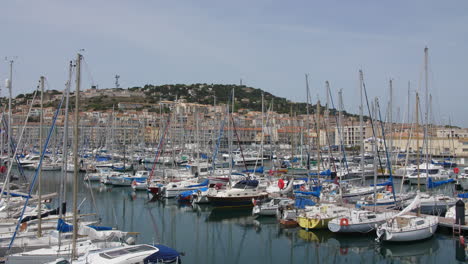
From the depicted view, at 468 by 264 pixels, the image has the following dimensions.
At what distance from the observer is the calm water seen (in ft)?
53.9

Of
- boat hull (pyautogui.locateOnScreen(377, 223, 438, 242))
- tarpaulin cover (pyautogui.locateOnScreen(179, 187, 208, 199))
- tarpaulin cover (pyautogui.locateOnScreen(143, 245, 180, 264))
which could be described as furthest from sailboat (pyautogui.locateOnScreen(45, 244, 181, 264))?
tarpaulin cover (pyautogui.locateOnScreen(179, 187, 208, 199))

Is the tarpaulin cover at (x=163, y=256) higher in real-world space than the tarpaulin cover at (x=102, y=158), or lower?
lower

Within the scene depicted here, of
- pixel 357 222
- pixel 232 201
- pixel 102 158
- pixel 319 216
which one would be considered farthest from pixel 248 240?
pixel 102 158

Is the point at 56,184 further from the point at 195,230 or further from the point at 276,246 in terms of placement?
the point at 276,246

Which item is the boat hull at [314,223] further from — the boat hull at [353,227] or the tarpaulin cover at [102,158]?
the tarpaulin cover at [102,158]

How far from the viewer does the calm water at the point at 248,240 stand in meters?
16.4

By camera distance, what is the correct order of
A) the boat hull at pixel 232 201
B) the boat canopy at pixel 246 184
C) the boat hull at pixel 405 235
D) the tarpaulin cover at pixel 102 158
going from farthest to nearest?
the tarpaulin cover at pixel 102 158 < the boat canopy at pixel 246 184 < the boat hull at pixel 232 201 < the boat hull at pixel 405 235

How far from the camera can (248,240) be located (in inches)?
753

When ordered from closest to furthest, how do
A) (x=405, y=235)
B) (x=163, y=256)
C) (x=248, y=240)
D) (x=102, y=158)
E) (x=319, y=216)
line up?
(x=163, y=256) < (x=405, y=235) < (x=248, y=240) < (x=319, y=216) < (x=102, y=158)

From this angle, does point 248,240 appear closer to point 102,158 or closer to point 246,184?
point 246,184

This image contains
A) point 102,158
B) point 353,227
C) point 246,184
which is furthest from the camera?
point 102,158

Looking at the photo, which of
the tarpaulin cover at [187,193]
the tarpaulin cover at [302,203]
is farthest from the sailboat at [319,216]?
the tarpaulin cover at [187,193]

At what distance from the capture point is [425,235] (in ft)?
57.8

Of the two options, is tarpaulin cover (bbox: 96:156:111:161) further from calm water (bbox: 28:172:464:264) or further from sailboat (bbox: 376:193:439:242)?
sailboat (bbox: 376:193:439:242)
